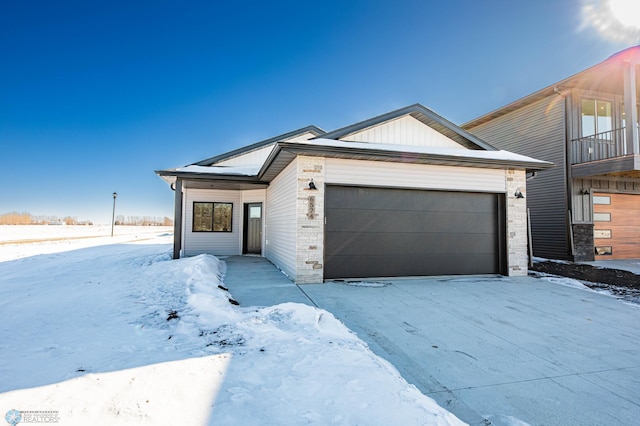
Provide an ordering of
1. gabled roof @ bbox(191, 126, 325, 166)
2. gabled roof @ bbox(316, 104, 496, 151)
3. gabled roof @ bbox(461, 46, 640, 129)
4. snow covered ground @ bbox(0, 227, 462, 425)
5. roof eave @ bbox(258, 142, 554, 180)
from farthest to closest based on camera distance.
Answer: gabled roof @ bbox(191, 126, 325, 166) < gabled roof @ bbox(461, 46, 640, 129) < gabled roof @ bbox(316, 104, 496, 151) < roof eave @ bbox(258, 142, 554, 180) < snow covered ground @ bbox(0, 227, 462, 425)

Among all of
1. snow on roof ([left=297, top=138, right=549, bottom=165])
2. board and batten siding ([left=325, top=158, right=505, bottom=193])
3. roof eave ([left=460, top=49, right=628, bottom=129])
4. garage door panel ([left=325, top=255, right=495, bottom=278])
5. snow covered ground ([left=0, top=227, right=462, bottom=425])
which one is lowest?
snow covered ground ([left=0, top=227, right=462, bottom=425])

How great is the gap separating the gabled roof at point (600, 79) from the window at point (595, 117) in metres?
0.47

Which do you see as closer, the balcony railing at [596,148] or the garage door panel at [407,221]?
the garage door panel at [407,221]

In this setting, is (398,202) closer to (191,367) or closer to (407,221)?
(407,221)

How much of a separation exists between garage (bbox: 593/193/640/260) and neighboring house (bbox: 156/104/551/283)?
204 inches

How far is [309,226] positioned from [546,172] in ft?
32.4

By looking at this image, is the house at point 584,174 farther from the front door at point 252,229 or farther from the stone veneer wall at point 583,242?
the front door at point 252,229

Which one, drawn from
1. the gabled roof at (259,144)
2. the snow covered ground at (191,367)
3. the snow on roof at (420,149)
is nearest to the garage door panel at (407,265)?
the snow on roof at (420,149)

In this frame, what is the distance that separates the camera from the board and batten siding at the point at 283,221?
22.1 ft

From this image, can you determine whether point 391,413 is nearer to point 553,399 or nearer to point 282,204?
point 553,399

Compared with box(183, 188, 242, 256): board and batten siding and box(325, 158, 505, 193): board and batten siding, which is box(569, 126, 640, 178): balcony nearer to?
box(325, 158, 505, 193): board and batten siding

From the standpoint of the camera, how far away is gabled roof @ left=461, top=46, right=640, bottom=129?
8.69m

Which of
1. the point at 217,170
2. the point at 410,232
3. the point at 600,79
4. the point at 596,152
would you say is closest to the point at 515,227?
the point at 410,232

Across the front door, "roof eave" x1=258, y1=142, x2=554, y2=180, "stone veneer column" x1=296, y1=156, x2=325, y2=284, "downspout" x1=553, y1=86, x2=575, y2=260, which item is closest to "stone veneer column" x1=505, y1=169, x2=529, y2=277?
"roof eave" x1=258, y1=142, x2=554, y2=180
